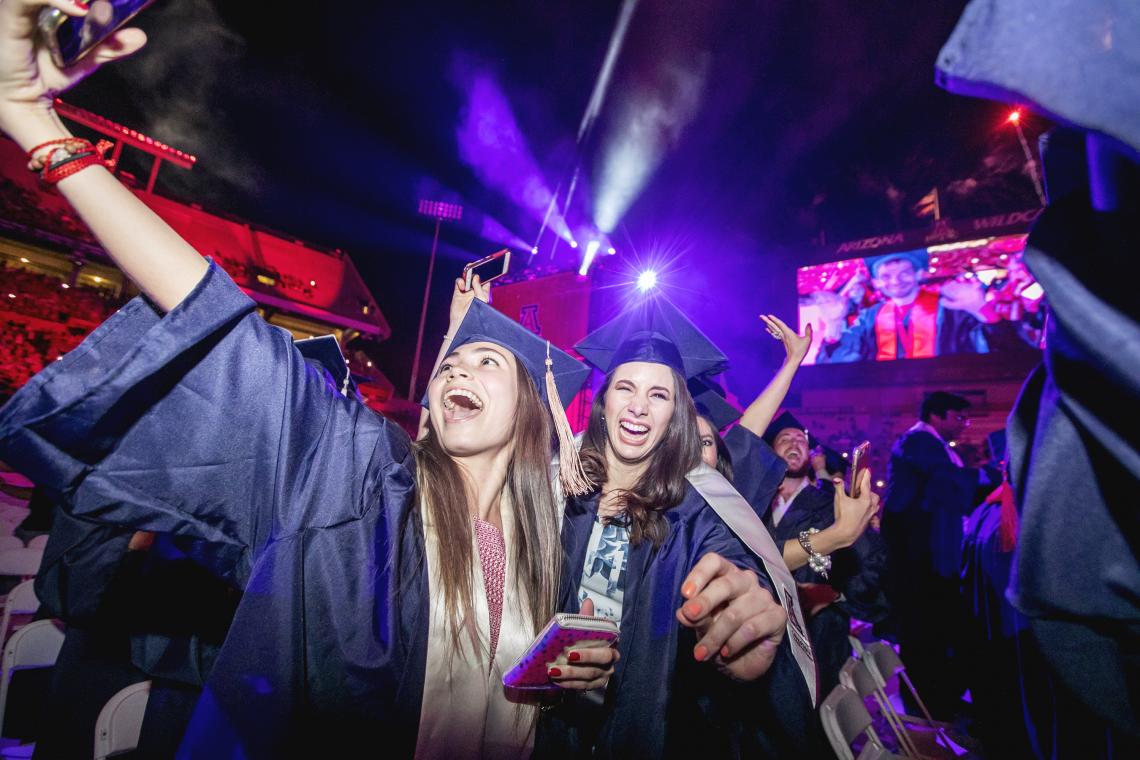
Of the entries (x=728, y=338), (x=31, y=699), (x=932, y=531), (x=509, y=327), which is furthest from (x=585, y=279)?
(x=31, y=699)

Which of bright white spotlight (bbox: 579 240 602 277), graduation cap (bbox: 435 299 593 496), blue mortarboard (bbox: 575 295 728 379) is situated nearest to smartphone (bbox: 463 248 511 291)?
graduation cap (bbox: 435 299 593 496)

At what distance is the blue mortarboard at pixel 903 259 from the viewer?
12258mm

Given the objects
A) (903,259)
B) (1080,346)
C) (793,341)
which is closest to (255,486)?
(1080,346)

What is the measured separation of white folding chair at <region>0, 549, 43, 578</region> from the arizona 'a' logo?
883cm

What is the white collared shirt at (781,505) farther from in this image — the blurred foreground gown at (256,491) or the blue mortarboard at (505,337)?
the blurred foreground gown at (256,491)

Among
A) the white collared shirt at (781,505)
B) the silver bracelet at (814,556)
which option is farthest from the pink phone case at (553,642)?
the white collared shirt at (781,505)

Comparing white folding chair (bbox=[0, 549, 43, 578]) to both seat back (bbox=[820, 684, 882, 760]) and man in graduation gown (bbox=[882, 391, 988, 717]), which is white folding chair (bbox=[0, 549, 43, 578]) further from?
man in graduation gown (bbox=[882, 391, 988, 717])

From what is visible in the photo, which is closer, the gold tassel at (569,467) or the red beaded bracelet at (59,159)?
the red beaded bracelet at (59,159)

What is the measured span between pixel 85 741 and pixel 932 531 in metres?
7.07

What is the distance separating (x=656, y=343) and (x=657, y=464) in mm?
775

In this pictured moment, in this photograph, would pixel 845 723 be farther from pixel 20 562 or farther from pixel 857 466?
pixel 20 562

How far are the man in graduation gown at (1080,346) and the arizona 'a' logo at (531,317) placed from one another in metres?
10.8

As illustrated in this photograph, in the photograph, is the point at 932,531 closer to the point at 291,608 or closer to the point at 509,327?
the point at 509,327

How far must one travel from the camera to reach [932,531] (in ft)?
17.3
